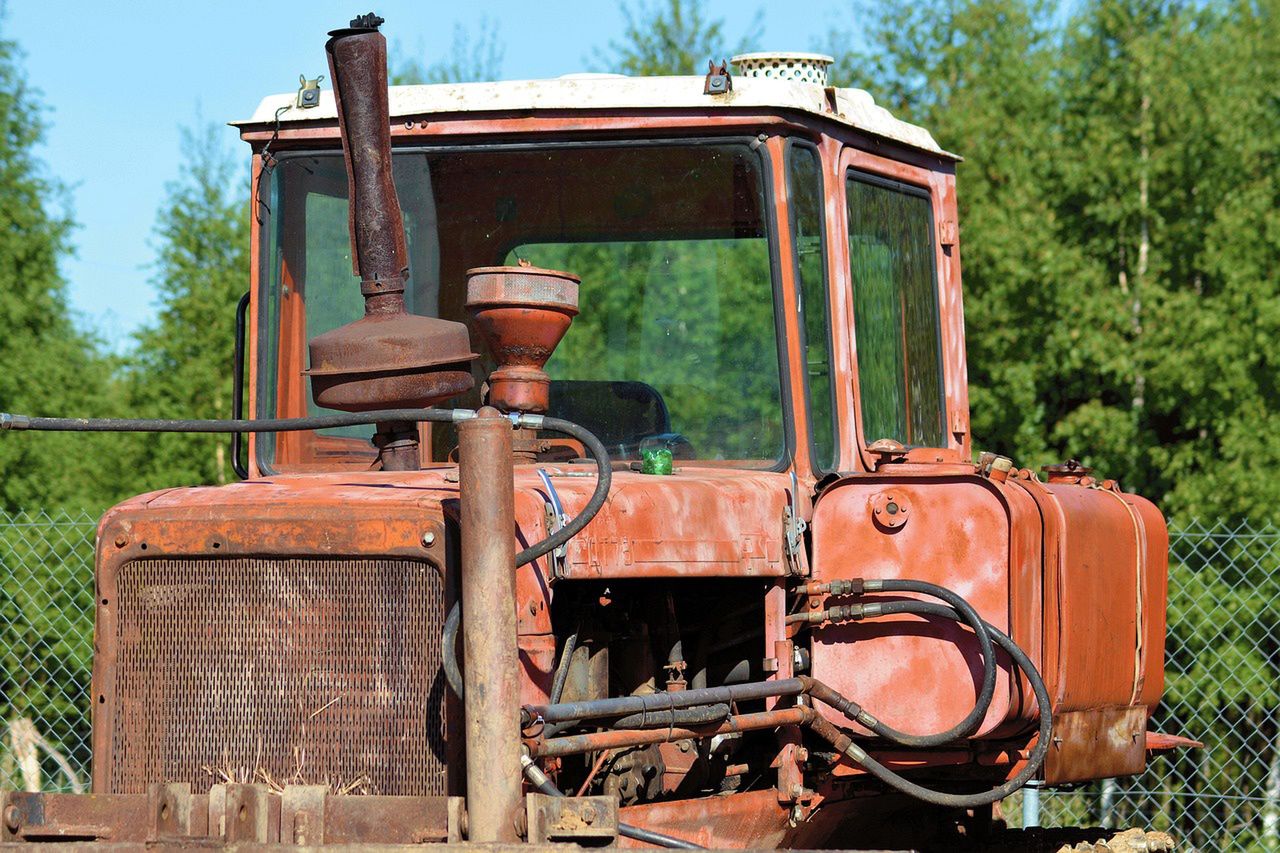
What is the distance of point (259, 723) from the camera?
387cm

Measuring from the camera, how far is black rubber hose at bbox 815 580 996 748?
4195 mm

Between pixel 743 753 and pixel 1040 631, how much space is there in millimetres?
796

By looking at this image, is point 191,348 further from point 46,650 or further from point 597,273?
point 597,273

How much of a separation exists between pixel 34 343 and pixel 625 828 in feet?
45.4

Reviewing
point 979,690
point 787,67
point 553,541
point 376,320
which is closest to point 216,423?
point 376,320

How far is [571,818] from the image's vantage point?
135 inches

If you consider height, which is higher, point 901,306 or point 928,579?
point 901,306

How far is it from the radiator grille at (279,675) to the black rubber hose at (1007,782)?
1057 millimetres

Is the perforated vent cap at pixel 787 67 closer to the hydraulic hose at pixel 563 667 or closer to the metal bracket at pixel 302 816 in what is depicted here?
the hydraulic hose at pixel 563 667

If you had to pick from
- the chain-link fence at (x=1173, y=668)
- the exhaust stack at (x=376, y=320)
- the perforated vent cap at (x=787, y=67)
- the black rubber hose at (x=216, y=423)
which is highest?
the perforated vent cap at (x=787, y=67)

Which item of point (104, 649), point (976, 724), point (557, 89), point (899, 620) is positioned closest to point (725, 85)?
point (557, 89)

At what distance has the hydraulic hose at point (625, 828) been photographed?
352cm

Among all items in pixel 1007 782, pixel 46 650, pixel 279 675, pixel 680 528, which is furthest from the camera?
pixel 46 650

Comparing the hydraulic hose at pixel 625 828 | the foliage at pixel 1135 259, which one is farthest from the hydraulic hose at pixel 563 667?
the foliage at pixel 1135 259
